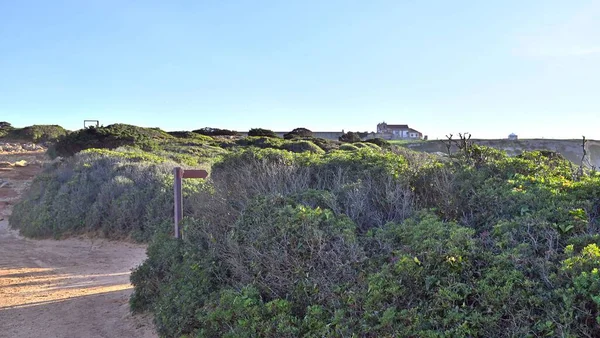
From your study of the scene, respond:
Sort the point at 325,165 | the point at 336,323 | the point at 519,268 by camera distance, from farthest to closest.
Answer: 1. the point at 325,165
2. the point at 336,323
3. the point at 519,268

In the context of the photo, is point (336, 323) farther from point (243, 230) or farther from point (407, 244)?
point (243, 230)

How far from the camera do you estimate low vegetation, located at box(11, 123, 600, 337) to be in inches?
103

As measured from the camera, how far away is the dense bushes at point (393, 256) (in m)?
2.60

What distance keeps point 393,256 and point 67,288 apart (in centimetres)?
569

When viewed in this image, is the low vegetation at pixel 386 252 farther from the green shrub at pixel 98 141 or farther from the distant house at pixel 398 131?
the distant house at pixel 398 131

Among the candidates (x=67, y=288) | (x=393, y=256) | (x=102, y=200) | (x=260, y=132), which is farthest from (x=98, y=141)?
(x=393, y=256)

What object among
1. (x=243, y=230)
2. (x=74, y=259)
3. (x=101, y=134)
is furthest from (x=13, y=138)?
(x=243, y=230)

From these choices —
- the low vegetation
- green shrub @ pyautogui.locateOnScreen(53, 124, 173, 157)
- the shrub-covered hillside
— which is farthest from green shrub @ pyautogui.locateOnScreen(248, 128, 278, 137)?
the low vegetation

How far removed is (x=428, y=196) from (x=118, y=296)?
180 inches

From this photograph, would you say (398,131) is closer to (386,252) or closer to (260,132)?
(260,132)

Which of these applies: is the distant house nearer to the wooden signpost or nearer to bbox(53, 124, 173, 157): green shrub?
bbox(53, 124, 173, 157): green shrub

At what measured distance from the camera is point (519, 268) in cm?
276

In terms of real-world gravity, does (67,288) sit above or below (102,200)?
below

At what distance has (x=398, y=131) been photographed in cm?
6656
